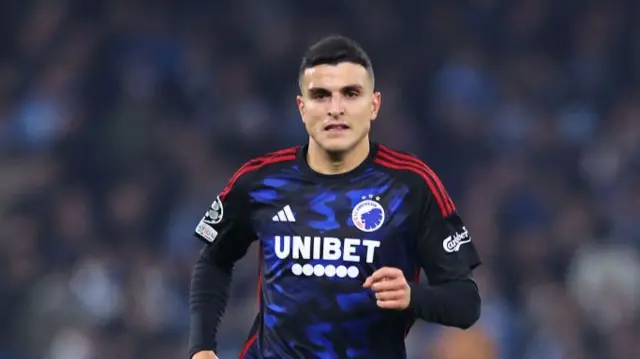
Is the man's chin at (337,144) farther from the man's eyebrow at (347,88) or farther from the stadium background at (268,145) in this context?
the stadium background at (268,145)

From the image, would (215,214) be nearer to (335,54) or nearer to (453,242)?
(335,54)

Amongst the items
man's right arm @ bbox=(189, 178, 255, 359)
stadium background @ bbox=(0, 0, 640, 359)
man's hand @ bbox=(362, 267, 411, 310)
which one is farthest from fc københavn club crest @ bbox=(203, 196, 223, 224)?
stadium background @ bbox=(0, 0, 640, 359)

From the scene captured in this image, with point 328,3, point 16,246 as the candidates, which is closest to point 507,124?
point 328,3

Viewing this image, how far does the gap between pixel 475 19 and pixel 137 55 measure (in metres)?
2.51

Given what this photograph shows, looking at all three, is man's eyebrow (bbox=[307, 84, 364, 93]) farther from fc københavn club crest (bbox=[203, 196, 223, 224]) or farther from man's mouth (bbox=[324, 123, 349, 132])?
fc københavn club crest (bbox=[203, 196, 223, 224])

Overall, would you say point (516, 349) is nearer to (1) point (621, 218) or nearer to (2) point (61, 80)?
(1) point (621, 218)

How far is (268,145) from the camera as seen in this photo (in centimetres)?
1021

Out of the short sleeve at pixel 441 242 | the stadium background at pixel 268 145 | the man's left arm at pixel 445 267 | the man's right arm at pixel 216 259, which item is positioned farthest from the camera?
the stadium background at pixel 268 145

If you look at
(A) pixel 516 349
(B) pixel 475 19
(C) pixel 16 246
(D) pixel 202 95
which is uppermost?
(B) pixel 475 19

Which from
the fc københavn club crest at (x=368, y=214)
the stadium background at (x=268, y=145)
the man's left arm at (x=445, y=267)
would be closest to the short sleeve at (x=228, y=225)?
the fc københavn club crest at (x=368, y=214)

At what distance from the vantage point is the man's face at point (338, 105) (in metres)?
4.55

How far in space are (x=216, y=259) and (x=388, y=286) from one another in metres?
0.91

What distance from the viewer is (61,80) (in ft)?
34.7

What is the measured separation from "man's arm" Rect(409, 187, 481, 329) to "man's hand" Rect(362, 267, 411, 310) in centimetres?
24
